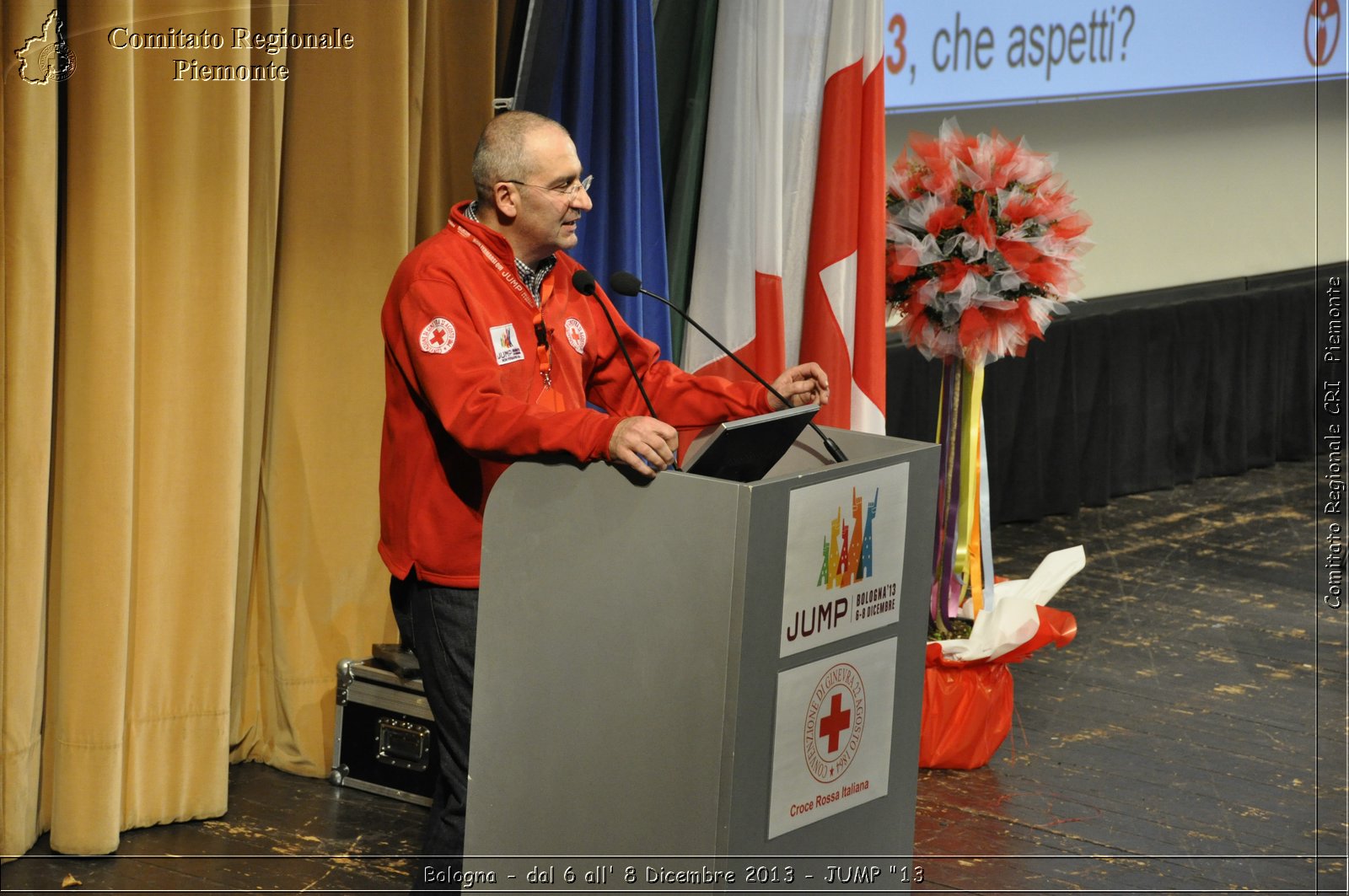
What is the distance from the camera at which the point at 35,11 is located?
309cm

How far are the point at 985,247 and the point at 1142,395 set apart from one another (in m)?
3.70

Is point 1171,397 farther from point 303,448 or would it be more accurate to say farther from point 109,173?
point 109,173

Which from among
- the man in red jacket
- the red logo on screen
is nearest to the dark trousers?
the man in red jacket

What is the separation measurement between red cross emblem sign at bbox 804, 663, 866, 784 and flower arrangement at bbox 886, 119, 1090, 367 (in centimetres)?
180

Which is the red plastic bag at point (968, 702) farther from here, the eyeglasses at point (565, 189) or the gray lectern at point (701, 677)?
the eyeglasses at point (565, 189)

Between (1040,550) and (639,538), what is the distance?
14.4 ft

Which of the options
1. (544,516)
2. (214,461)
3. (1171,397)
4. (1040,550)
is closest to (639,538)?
(544,516)

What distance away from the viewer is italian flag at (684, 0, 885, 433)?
3.99 m

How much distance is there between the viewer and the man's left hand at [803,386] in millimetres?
2793

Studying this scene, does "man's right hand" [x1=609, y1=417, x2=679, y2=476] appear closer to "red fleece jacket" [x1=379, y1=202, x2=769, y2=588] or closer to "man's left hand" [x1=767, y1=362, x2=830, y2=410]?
"red fleece jacket" [x1=379, y1=202, x2=769, y2=588]

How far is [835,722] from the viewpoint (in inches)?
97.8

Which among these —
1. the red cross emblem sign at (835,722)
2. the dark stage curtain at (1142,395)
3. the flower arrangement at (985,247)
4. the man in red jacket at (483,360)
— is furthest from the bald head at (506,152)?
the dark stage curtain at (1142,395)

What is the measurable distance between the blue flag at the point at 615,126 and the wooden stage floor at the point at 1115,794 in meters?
1.40

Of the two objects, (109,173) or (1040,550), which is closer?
(109,173)
